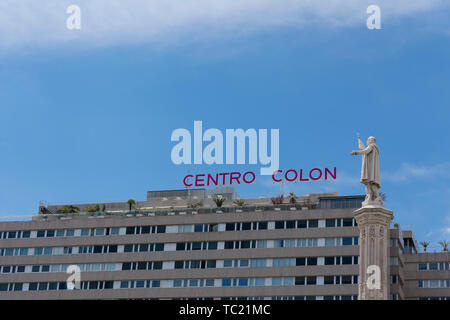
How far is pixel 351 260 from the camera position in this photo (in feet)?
455

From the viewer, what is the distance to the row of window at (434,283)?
482 ft

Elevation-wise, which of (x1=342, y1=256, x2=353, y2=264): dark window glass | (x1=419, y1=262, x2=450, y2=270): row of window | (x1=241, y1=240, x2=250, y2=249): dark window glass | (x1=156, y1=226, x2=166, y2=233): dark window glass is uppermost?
(x1=156, y1=226, x2=166, y2=233): dark window glass

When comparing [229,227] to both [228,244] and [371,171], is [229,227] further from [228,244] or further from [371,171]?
[371,171]

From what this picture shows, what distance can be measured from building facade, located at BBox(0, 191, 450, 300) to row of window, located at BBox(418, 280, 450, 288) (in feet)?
0.58

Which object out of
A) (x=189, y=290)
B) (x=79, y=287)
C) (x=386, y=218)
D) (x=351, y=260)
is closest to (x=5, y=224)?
(x=79, y=287)

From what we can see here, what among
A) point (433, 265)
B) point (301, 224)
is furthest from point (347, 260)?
point (433, 265)

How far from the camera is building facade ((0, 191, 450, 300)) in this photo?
141000 mm

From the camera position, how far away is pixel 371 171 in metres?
55.5

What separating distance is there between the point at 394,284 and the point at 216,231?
107 feet

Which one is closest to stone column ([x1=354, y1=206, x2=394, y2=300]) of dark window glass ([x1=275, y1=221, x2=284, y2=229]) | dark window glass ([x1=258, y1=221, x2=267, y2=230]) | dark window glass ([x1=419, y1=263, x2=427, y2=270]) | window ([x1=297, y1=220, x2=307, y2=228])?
window ([x1=297, y1=220, x2=307, y2=228])

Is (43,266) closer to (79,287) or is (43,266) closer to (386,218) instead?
(79,287)

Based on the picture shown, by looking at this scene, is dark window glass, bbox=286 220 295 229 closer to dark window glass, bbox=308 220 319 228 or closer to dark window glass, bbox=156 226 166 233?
dark window glass, bbox=308 220 319 228

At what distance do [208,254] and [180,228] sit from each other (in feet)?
25.3
